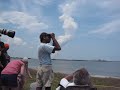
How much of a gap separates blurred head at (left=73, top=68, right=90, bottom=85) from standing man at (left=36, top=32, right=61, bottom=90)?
79.3 inches

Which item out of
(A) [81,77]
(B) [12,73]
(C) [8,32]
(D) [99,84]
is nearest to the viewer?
(A) [81,77]

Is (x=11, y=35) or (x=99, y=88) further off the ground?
(x=11, y=35)

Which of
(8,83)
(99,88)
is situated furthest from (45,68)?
(99,88)

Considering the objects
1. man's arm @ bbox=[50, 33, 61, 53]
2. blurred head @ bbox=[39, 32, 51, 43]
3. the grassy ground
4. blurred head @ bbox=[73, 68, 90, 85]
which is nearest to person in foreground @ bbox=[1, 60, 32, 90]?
blurred head @ bbox=[39, 32, 51, 43]

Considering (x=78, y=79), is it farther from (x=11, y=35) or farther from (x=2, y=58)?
(x=2, y=58)

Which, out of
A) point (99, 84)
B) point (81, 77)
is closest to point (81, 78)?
point (81, 77)

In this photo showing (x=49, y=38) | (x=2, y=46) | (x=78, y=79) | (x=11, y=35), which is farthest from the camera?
(x=2, y=46)

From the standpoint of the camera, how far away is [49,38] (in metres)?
8.41

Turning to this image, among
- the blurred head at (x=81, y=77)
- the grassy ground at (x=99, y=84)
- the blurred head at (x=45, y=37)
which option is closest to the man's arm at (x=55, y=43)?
the blurred head at (x=45, y=37)

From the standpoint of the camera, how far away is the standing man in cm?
834

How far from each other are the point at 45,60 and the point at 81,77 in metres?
2.36

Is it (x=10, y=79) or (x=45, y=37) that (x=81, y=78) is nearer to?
(x=45, y=37)

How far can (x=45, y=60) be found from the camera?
8508mm

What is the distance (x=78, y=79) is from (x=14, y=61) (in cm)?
294
